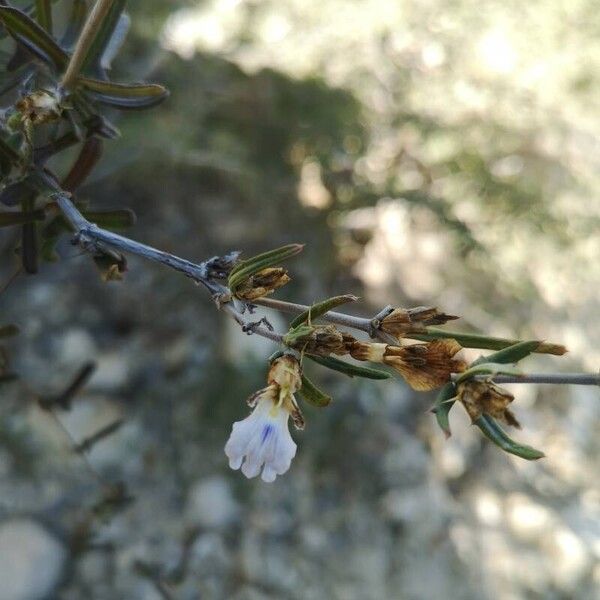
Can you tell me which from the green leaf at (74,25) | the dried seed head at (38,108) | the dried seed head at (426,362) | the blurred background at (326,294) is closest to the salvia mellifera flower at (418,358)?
the dried seed head at (426,362)

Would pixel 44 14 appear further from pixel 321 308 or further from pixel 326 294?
pixel 326 294

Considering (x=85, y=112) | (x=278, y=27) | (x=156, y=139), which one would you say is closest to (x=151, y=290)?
(x=156, y=139)

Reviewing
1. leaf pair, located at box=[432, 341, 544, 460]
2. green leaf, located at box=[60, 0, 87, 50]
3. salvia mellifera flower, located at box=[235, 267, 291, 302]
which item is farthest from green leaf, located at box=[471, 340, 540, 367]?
green leaf, located at box=[60, 0, 87, 50]

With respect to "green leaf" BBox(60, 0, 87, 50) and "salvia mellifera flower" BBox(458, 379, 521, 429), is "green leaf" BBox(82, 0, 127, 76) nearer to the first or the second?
"green leaf" BBox(60, 0, 87, 50)

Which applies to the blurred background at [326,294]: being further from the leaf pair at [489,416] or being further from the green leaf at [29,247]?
the leaf pair at [489,416]

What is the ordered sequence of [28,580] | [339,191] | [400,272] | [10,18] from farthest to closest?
1. [400,272]
2. [339,191]
3. [28,580]
4. [10,18]

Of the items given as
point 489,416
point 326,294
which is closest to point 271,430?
point 489,416

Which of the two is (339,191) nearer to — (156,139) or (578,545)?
(156,139)
